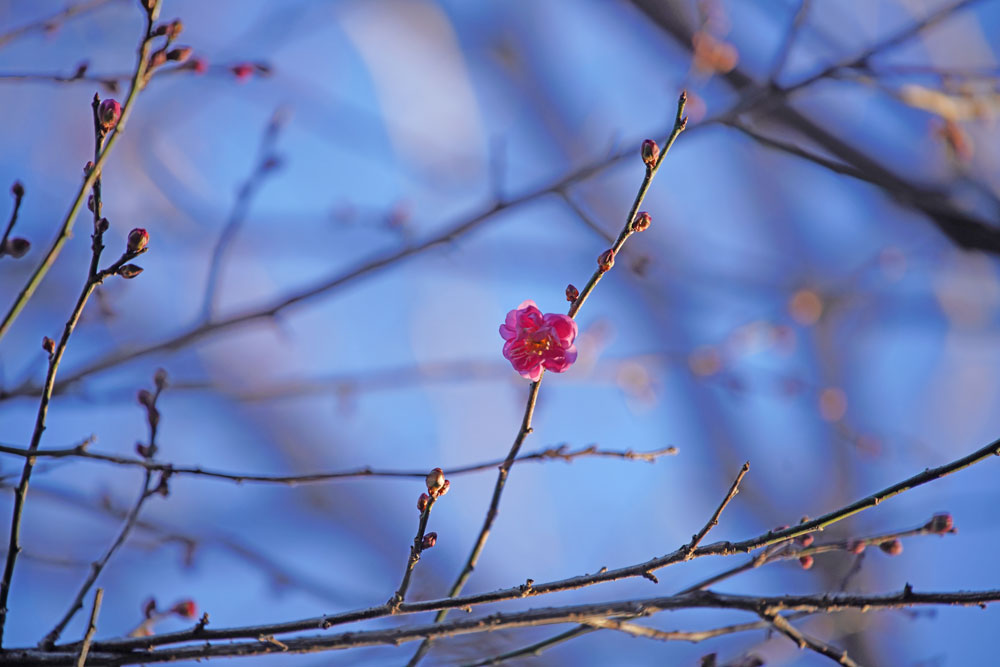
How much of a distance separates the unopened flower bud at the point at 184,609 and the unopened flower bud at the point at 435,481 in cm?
78

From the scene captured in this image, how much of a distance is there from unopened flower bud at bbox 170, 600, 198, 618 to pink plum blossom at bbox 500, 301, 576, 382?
2.95 feet

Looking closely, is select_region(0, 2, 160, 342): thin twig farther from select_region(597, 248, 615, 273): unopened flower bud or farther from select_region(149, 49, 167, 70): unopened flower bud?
select_region(597, 248, 615, 273): unopened flower bud

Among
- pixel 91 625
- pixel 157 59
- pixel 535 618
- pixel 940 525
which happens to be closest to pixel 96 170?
pixel 157 59

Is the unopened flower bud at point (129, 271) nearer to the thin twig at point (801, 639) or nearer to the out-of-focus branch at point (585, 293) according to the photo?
the out-of-focus branch at point (585, 293)

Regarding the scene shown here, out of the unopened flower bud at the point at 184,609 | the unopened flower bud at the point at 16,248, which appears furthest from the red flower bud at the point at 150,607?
the unopened flower bud at the point at 16,248

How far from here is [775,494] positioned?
658cm

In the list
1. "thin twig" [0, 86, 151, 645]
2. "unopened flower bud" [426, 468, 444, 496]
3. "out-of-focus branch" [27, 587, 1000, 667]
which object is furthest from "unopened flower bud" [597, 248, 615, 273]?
"thin twig" [0, 86, 151, 645]

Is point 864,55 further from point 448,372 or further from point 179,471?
point 179,471

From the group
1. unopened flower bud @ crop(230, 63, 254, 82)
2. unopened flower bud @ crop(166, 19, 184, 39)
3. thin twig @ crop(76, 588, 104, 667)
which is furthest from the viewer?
unopened flower bud @ crop(230, 63, 254, 82)

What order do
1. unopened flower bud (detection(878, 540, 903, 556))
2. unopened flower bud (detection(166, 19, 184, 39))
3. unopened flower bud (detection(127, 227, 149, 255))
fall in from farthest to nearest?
unopened flower bud (detection(878, 540, 903, 556))
unopened flower bud (detection(166, 19, 184, 39))
unopened flower bud (detection(127, 227, 149, 255))

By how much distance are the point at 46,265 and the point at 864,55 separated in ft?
6.43

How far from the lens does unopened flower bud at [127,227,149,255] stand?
112 cm

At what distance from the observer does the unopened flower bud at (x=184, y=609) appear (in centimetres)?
154

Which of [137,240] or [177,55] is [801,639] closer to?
[137,240]
